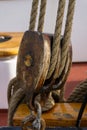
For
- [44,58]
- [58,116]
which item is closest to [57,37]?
[44,58]

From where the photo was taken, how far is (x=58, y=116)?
0.51 meters

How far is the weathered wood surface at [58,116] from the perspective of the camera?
496 millimetres

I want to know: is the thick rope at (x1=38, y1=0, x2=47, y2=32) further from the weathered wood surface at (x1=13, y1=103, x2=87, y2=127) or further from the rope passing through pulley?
the weathered wood surface at (x1=13, y1=103, x2=87, y2=127)

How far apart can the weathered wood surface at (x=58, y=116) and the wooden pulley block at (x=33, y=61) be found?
96 millimetres

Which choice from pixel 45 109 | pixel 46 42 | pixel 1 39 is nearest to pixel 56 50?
pixel 46 42

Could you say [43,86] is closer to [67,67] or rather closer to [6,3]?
[67,67]

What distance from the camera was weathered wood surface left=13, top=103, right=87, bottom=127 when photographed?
0.50 m

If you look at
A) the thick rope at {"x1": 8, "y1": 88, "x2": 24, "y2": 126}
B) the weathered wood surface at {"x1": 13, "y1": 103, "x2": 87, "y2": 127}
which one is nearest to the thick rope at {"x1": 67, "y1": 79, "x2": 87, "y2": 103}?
the weathered wood surface at {"x1": 13, "y1": 103, "x2": 87, "y2": 127}

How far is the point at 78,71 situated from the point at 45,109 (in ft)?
7.66

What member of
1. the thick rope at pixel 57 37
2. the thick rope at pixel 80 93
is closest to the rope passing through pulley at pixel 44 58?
the thick rope at pixel 57 37

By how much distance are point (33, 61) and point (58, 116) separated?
14 cm

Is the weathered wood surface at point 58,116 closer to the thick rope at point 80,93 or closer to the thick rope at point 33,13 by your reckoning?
the thick rope at point 80,93

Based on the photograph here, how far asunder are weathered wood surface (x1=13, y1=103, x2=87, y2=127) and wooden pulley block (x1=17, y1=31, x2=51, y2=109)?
0.10 meters

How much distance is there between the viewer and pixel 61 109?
54 centimetres
